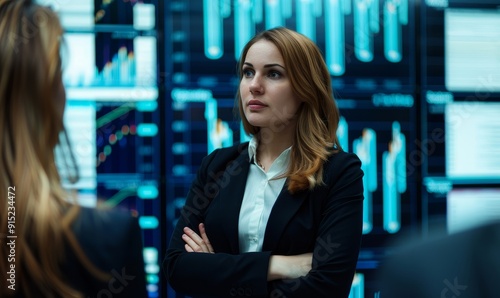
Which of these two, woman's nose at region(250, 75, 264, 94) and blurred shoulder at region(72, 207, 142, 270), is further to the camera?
woman's nose at region(250, 75, 264, 94)

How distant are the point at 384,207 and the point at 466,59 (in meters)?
0.97

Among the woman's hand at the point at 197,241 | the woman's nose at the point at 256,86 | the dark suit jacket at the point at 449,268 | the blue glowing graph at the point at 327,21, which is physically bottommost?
the woman's hand at the point at 197,241

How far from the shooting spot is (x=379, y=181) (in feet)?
11.0

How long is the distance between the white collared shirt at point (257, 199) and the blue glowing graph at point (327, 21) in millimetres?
1149

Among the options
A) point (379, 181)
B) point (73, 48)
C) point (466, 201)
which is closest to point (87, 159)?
point (73, 48)

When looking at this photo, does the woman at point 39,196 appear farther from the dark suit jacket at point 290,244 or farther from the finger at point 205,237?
the finger at point 205,237

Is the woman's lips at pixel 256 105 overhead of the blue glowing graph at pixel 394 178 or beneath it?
overhead

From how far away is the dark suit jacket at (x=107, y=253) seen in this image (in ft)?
3.52

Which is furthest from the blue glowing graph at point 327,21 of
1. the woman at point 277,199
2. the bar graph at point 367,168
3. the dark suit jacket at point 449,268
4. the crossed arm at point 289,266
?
the dark suit jacket at point 449,268

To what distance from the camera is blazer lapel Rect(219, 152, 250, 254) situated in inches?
82.1

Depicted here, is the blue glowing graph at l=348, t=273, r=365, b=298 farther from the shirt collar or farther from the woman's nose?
the woman's nose

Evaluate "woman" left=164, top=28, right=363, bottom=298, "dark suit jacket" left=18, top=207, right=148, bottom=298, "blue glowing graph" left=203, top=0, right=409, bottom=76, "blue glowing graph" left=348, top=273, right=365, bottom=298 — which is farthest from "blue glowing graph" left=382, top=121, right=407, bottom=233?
"dark suit jacket" left=18, top=207, right=148, bottom=298

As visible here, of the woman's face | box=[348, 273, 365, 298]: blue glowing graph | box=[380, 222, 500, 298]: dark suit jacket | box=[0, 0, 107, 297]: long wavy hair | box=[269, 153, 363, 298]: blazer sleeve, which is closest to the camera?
box=[380, 222, 500, 298]: dark suit jacket

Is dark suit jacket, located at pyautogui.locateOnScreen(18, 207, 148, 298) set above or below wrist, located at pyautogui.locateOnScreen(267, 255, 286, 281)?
above
